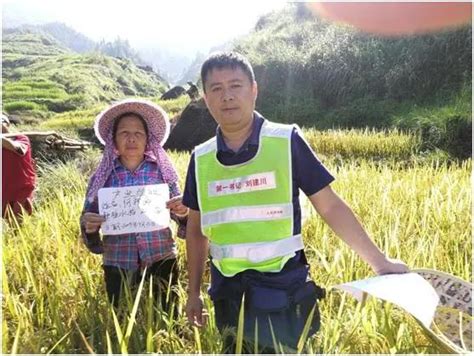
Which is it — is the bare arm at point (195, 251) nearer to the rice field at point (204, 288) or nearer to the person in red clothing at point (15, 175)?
the rice field at point (204, 288)

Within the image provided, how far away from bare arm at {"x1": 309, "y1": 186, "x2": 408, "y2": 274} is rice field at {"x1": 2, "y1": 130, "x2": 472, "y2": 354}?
0.69ft

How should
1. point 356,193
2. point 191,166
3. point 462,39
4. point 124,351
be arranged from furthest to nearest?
point 462,39, point 356,193, point 191,166, point 124,351

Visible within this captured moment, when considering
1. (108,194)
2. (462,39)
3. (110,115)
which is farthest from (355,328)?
(462,39)

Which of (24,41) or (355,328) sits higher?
(24,41)

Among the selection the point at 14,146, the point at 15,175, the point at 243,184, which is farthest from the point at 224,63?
the point at 15,175

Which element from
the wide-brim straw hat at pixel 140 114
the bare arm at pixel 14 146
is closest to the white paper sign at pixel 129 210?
the wide-brim straw hat at pixel 140 114

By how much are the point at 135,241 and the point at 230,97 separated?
2.53 feet

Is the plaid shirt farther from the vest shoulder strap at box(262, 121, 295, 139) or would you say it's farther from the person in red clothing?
the person in red clothing

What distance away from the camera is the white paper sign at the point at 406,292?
1187 millimetres

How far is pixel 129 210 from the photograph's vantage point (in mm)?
1955

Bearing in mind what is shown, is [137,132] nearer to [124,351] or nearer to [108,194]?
[108,194]

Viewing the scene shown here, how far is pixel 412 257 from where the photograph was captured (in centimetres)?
216

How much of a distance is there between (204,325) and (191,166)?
505 mm

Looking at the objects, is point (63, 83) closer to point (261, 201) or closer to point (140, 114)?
point (140, 114)
